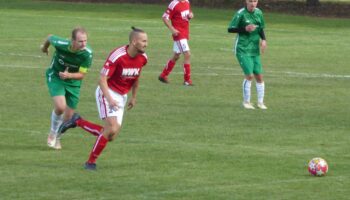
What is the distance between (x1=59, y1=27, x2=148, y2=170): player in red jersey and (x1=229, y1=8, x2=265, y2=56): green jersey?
6818 millimetres

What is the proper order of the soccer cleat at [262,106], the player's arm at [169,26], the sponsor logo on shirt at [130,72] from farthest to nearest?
the player's arm at [169,26]
the soccer cleat at [262,106]
the sponsor logo on shirt at [130,72]

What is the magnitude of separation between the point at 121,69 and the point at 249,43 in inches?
289

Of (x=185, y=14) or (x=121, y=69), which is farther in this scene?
(x=185, y=14)

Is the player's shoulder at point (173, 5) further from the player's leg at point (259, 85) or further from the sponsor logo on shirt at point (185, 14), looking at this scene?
the player's leg at point (259, 85)

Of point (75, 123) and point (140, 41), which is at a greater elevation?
point (140, 41)

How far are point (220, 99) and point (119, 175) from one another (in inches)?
342

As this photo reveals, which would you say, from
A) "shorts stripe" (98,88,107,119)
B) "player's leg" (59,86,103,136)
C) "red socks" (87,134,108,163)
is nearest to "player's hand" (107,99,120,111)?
"shorts stripe" (98,88,107,119)

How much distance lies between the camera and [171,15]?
25.8 meters

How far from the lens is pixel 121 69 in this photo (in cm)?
1455

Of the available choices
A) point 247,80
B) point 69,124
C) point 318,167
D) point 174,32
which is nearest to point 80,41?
point 69,124

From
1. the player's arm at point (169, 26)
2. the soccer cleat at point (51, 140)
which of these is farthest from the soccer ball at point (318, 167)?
the player's arm at point (169, 26)

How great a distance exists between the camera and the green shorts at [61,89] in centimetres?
1622

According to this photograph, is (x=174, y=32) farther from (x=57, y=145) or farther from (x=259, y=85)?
(x=57, y=145)

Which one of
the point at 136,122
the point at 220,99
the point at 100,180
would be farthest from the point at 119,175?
the point at 220,99
